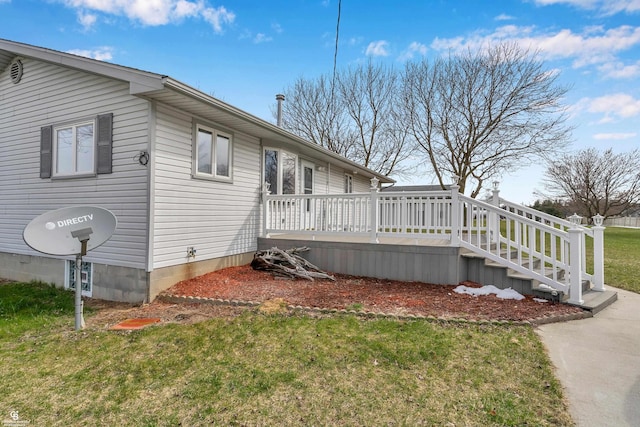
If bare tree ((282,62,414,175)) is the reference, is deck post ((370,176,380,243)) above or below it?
below

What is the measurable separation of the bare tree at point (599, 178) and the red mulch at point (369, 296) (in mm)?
25491

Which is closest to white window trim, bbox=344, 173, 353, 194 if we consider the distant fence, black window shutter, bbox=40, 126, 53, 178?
black window shutter, bbox=40, 126, 53, 178

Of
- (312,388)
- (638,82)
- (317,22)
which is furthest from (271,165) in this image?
(638,82)

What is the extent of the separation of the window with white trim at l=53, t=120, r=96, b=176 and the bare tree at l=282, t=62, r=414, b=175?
18.1 m

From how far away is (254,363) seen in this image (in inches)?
123

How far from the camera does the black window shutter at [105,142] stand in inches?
230

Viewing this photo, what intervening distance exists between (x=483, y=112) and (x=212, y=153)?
16.9m

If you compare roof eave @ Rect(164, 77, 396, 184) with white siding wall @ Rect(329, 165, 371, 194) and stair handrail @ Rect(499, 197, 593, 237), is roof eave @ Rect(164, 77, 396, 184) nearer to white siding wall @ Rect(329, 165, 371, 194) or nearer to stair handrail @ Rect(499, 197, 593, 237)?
white siding wall @ Rect(329, 165, 371, 194)

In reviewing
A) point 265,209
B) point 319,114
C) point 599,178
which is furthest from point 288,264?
point 599,178

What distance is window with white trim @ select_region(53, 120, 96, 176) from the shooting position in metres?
6.19

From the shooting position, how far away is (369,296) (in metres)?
5.41

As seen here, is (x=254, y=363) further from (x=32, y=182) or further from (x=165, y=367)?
(x=32, y=182)

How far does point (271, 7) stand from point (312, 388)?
30.0 ft

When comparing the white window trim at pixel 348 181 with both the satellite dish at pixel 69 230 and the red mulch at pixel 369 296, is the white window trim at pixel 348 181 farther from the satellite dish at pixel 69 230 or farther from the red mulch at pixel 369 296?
the satellite dish at pixel 69 230
